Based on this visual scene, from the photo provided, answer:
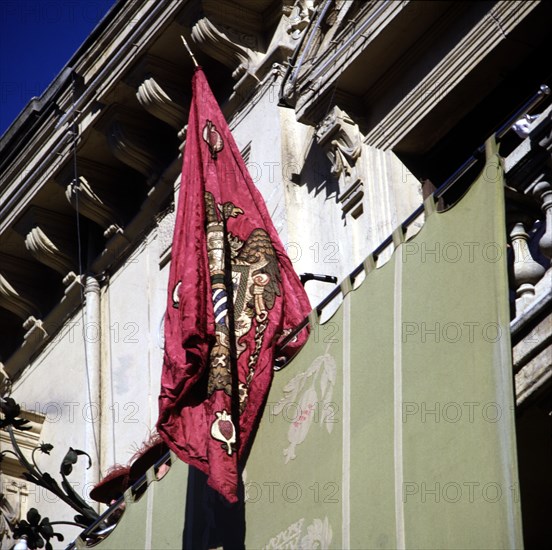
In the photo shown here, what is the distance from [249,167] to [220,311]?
2328mm

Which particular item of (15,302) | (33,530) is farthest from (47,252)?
(33,530)

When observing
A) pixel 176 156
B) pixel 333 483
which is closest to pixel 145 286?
pixel 176 156

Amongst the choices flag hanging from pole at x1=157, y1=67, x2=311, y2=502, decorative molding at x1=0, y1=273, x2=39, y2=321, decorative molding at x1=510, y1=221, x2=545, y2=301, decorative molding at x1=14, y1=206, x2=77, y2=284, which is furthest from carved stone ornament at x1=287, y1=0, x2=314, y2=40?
decorative molding at x1=510, y1=221, x2=545, y2=301

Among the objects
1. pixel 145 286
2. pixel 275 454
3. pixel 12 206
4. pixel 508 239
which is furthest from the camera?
pixel 12 206

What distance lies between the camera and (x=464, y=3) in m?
9.03

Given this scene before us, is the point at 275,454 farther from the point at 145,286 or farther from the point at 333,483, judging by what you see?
the point at 145,286

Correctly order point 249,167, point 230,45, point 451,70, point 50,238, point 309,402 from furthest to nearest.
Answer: point 50,238, point 230,45, point 249,167, point 451,70, point 309,402

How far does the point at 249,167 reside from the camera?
11070 mm

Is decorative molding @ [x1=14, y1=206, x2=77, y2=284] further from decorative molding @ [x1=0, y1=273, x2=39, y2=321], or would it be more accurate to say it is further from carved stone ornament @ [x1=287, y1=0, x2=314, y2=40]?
carved stone ornament @ [x1=287, y1=0, x2=314, y2=40]

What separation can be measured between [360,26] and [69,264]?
4225 millimetres

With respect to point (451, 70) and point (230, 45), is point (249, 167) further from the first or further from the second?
point (451, 70)

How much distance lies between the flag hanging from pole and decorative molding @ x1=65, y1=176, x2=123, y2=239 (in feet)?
8.39

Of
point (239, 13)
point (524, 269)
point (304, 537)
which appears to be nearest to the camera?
point (524, 269)

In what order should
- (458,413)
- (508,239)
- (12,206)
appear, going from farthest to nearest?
(12,206), (508,239), (458,413)
